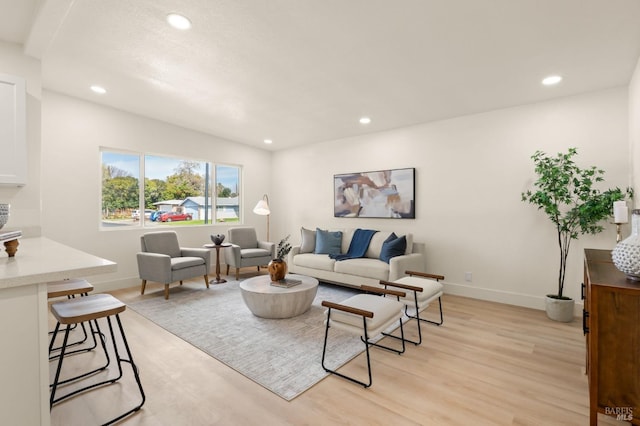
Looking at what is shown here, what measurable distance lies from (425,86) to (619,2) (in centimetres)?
160

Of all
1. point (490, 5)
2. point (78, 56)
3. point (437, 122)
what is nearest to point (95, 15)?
point (78, 56)

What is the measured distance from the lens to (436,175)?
453cm

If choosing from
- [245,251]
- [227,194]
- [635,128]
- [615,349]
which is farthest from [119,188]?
[635,128]

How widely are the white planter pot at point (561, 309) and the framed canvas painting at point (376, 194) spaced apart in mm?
2045

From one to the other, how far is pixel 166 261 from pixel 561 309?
4.78 metres

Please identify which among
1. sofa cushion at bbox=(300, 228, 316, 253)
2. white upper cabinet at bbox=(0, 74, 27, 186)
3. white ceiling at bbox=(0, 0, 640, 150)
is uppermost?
white ceiling at bbox=(0, 0, 640, 150)

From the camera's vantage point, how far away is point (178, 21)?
234cm

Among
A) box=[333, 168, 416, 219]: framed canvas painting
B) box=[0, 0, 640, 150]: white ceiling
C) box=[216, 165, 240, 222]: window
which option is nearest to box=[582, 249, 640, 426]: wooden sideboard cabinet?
box=[0, 0, 640, 150]: white ceiling

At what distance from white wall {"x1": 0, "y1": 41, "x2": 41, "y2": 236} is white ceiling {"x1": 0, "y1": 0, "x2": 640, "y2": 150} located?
12 centimetres

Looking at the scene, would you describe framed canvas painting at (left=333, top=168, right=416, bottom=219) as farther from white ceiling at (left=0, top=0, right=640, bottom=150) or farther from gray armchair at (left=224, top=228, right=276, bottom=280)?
gray armchair at (left=224, top=228, right=276, bottom=280)

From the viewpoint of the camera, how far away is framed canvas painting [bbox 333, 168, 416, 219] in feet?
15.7

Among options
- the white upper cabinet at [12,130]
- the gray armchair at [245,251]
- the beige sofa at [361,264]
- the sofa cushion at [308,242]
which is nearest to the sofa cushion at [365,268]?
the beige sofa at [361,264]

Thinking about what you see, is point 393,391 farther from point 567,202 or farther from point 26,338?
point 567,202

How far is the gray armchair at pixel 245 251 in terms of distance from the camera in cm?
515
